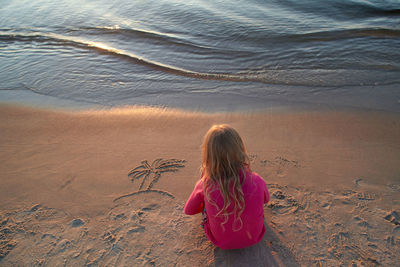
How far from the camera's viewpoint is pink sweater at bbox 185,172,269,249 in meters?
2.10

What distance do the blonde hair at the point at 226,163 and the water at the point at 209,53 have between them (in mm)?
2920

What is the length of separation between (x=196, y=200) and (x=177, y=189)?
913 mm

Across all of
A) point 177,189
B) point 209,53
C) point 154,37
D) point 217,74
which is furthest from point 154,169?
point 154,37

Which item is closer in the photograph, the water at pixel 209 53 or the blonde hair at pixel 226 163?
the blonde hair at pixel 226 163

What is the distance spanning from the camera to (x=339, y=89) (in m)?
5.27

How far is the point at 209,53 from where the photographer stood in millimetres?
7953

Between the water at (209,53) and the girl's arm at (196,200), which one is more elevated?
the water at (209,53)

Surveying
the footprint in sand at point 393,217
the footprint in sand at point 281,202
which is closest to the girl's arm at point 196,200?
the footprint in sand at point 281,202

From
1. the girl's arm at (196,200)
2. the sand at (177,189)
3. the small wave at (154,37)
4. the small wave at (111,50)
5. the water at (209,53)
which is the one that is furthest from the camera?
the small wave at (154,37)

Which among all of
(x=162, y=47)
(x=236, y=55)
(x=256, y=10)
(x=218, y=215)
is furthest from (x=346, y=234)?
(x=256, y=10)

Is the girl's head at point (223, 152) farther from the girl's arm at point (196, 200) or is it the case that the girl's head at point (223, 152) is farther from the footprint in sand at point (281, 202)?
the footprint in sand at point (281, 202)

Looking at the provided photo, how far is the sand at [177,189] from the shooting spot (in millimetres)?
2445

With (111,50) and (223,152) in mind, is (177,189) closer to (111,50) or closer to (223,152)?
(223,152)

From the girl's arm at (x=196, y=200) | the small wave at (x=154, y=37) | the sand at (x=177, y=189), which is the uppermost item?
the small wave at (x=154, y=37)
